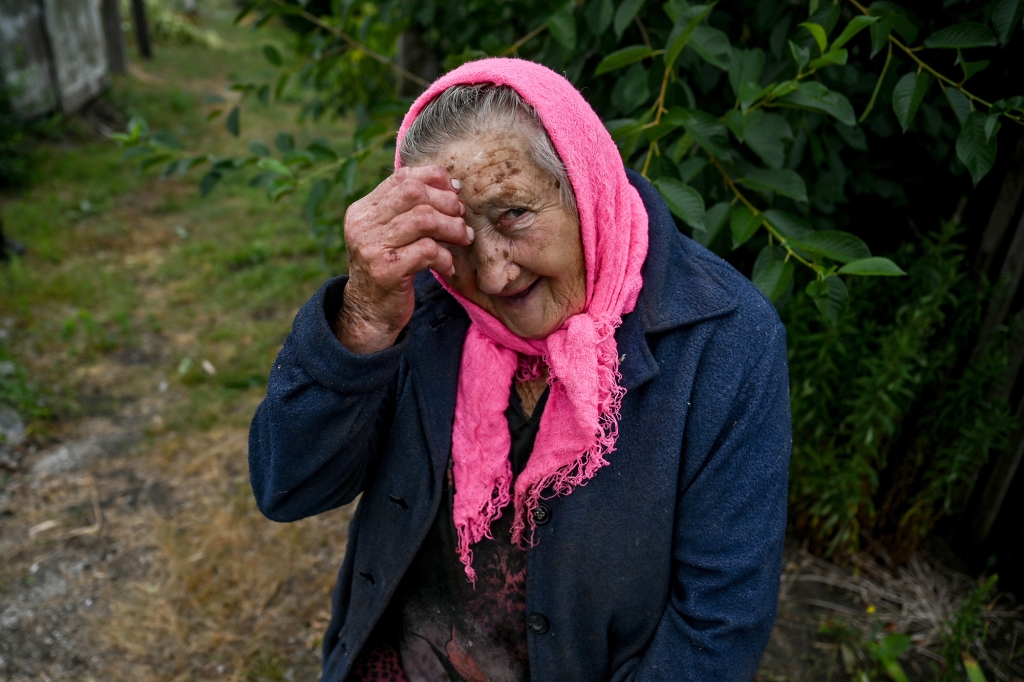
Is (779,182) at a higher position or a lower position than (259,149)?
higher

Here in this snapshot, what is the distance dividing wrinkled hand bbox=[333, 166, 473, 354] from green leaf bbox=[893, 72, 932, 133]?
4.03 ft

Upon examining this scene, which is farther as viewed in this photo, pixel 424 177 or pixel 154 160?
pixel 154 160

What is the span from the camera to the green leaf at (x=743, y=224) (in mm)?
1779

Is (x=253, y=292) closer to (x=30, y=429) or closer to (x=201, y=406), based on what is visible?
(x=201, y=406)

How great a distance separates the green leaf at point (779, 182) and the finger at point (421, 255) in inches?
37.3

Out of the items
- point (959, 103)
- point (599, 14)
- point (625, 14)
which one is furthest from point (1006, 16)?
point (599, 14)

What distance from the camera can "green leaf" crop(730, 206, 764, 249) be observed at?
178 centimetres

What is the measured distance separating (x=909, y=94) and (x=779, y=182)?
40 centimetres

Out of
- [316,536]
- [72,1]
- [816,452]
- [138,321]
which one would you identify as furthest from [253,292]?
[72,1]

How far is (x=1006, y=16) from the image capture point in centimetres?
160

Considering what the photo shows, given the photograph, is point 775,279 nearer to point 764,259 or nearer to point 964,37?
point 764,259

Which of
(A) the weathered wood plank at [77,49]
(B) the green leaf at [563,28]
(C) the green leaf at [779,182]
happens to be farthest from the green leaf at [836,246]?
(A) the weathered wood plank at [77,49]

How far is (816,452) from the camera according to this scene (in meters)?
2.54

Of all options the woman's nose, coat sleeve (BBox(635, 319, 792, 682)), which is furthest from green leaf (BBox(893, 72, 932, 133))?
the woman's nose
